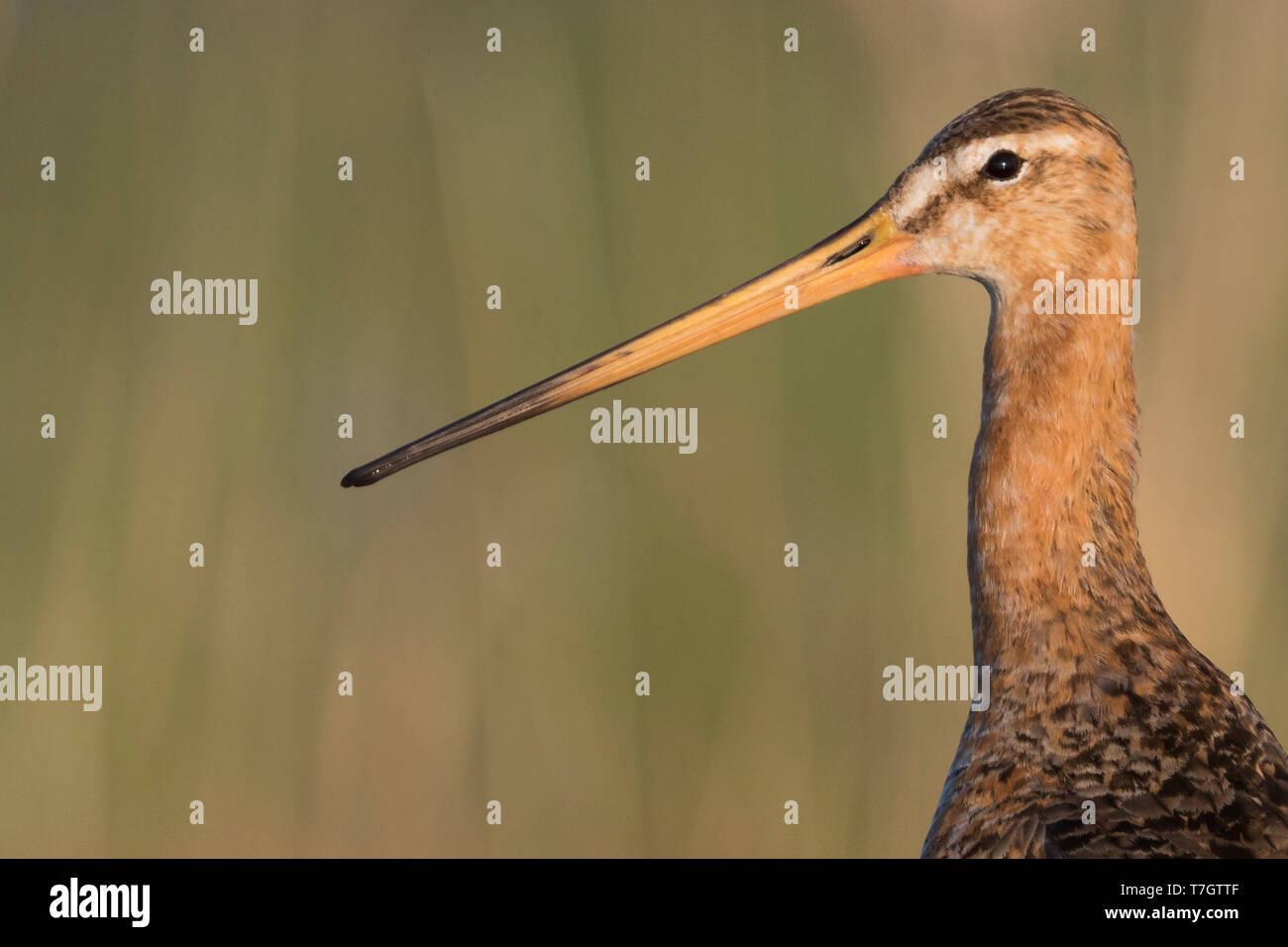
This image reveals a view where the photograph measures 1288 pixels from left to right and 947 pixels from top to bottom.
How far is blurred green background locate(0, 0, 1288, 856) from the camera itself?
330cm

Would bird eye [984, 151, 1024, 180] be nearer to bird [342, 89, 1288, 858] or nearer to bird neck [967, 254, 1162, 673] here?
bird [342, 89, 1288, 858]

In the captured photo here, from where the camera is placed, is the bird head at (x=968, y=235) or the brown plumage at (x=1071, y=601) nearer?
the brown plumage at (x=1071, y=601)

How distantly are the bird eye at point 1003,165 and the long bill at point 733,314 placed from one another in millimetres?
171

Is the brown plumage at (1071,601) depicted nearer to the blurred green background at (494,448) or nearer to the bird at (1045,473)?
the bird at (1045,473)

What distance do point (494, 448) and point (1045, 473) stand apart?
170 centimetres

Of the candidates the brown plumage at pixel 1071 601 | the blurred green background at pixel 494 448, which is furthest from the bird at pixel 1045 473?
the blurred green background at pixel 494 448

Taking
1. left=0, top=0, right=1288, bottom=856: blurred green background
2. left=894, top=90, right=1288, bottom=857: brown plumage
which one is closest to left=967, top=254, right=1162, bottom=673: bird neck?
left=894, top=90, right=1288, bottom=857: brown plumage

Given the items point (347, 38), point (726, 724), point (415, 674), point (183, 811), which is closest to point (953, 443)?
point (726, 724)

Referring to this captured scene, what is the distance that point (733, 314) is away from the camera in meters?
2.27

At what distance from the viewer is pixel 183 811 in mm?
3303

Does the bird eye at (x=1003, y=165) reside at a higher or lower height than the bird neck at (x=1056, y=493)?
higher

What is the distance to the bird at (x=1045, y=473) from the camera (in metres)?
2.00
